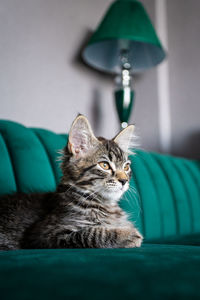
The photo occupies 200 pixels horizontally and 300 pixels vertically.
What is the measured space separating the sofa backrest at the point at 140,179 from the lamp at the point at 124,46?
0.58 metres

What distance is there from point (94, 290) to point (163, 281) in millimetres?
98

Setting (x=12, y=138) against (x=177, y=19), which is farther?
(x=177, y=19)

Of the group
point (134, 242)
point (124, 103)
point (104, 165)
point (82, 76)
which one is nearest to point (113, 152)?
point (104, 165)

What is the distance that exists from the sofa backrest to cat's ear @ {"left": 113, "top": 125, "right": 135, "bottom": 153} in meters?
0.24

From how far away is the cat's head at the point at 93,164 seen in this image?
105 centimetres

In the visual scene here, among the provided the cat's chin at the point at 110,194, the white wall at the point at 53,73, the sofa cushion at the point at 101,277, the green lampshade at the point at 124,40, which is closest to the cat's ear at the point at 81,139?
the cat's chin at the point at 110,194

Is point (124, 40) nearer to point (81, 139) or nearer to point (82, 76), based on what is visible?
point (82, 76)

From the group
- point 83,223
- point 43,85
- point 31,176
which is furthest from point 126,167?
point 43,85

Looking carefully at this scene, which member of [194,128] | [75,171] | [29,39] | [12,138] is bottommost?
[75,171]

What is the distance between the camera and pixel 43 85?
223 centimetres

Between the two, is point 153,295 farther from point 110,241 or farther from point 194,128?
point 194,128

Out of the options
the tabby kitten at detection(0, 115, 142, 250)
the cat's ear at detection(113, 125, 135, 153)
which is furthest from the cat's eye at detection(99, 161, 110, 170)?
the cat's ear at detection(113, 125, 135, 153)

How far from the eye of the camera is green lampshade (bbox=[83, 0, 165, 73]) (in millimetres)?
2166

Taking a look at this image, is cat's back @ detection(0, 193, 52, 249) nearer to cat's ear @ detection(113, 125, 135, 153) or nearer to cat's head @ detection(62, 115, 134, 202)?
cat's head @ detection(62, 115, 134, 202)
